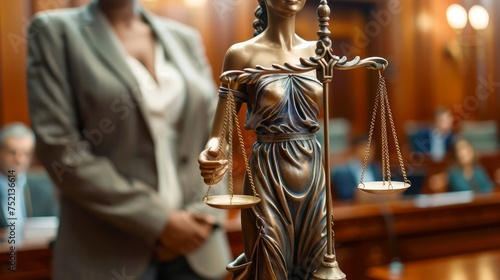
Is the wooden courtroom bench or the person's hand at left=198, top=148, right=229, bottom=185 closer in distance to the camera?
the person's hand at left=198, top=148, right=229, bottom=185

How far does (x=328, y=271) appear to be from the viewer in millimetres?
966

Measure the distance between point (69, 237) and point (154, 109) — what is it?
422 mm

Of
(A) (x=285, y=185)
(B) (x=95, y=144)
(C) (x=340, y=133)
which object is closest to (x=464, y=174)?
(C) (x=340, y=133)

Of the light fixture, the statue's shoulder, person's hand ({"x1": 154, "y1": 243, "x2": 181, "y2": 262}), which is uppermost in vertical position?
the light fixture

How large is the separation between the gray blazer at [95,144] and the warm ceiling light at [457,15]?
5527 mm

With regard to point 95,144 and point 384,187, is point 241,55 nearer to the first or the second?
point 384,187

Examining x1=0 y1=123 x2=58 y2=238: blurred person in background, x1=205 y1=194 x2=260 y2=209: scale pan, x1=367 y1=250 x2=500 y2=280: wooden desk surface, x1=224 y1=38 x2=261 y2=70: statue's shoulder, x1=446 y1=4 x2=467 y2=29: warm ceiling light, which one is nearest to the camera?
x1=205 y1=194 x2=260 y2=209: scale pan

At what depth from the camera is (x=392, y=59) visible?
6.84 metres

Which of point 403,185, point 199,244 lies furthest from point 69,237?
point 403,185

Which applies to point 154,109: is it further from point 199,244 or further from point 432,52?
point 432,52

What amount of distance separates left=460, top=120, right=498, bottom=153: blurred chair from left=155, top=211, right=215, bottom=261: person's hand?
6025mm

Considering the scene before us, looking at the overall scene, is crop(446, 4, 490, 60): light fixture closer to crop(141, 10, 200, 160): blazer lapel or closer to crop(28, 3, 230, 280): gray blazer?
crop(141, 10, 200, 160): blazer lapel


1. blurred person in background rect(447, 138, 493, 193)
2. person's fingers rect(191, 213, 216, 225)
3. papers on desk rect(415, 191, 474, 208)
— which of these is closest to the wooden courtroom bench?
papers on desk rect(415, 191, 474, 208)

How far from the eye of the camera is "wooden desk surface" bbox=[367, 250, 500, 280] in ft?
6.44
